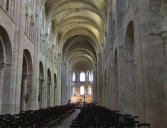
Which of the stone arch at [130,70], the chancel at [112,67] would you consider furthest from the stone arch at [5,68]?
the stone arch at [130,70]

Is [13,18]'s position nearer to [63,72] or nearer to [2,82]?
[2,82]

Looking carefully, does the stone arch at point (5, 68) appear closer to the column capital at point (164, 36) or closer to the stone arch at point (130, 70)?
the stone arch at point (130, 70)

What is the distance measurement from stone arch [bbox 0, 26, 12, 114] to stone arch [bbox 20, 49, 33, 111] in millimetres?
4855

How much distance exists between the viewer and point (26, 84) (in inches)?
833

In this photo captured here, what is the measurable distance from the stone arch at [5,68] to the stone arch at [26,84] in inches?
191

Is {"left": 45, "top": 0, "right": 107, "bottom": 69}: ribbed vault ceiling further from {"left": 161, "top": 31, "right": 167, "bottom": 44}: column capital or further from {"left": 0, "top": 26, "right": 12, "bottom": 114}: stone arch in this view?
{"left": 161, "top": 31, "right": 167, "bottom": 44}: column capital

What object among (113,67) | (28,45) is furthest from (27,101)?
(113,67)

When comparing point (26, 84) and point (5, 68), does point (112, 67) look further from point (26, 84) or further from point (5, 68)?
point (5, 68)

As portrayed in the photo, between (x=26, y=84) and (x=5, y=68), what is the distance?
5884 mm

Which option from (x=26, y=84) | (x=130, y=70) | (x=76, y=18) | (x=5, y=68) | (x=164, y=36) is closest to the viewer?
(x=164, y=36)

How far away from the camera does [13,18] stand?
52.7 feet

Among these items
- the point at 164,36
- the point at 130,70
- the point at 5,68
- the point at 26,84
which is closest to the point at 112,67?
the point at 130,70

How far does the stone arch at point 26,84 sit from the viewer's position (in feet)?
67.7

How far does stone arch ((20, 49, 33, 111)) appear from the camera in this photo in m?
20.6
